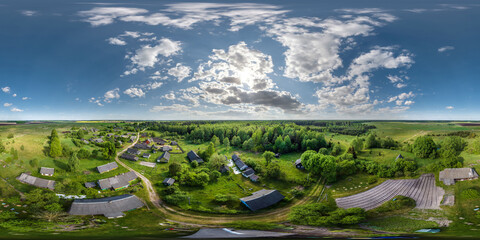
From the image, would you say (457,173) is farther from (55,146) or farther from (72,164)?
(55,146)

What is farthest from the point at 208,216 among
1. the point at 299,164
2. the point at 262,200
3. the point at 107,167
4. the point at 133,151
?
the point at 133,151

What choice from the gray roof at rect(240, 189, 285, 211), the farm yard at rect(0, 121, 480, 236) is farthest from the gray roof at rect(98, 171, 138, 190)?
the gray roof at rect(240, 189, 285, 211)

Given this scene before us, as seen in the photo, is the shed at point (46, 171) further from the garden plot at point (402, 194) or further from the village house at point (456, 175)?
the village house at point (456, 175)

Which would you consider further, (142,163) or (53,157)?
(142,163)

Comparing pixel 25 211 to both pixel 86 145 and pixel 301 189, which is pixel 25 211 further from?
pixel 301 189

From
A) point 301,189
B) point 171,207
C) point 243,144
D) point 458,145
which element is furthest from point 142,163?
point 458,145

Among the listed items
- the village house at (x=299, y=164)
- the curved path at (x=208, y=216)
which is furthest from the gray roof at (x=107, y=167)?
the village house at (x=299, y=164)

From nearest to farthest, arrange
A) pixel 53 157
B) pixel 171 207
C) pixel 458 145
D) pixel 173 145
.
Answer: pixel 171 207
pixel 458 145
pixel 53 157
pixel 173 145
